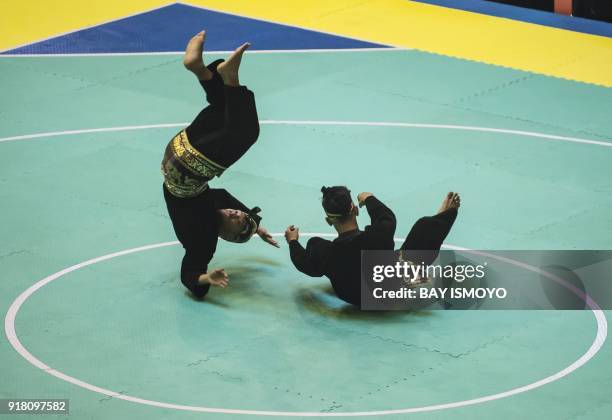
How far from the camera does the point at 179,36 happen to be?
2191 centimetres

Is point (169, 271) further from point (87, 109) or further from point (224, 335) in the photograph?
point (87, 109)

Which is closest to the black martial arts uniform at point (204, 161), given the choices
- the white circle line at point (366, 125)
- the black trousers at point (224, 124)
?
the black trousers at point (224, 124)

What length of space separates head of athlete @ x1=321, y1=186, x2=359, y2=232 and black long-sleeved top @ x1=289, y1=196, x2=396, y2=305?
100 mm

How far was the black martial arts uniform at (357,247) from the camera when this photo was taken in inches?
494

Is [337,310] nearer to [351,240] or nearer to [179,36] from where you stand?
[351,240]

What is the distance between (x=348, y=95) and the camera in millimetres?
19188

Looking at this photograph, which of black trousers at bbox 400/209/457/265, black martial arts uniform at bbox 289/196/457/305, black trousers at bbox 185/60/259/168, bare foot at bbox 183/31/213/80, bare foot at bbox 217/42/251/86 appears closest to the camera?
bare foot at bbox 217/42/251/86

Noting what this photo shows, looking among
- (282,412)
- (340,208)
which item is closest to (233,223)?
(340,208)

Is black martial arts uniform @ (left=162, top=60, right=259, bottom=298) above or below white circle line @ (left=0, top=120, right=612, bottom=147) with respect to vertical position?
above

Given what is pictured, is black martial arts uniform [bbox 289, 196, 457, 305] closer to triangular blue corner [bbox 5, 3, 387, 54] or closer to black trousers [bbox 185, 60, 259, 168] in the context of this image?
black trousers [bbox 185, 60, 259, 168]

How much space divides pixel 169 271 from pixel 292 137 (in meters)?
4.35

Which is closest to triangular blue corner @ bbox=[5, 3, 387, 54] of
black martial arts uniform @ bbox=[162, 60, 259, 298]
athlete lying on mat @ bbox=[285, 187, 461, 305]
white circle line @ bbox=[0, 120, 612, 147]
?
white circle line @ bbox=[0, 120, 612, 147]

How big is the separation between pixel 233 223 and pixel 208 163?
3.22 feet

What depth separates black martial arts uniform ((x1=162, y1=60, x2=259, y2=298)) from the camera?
12500mm
